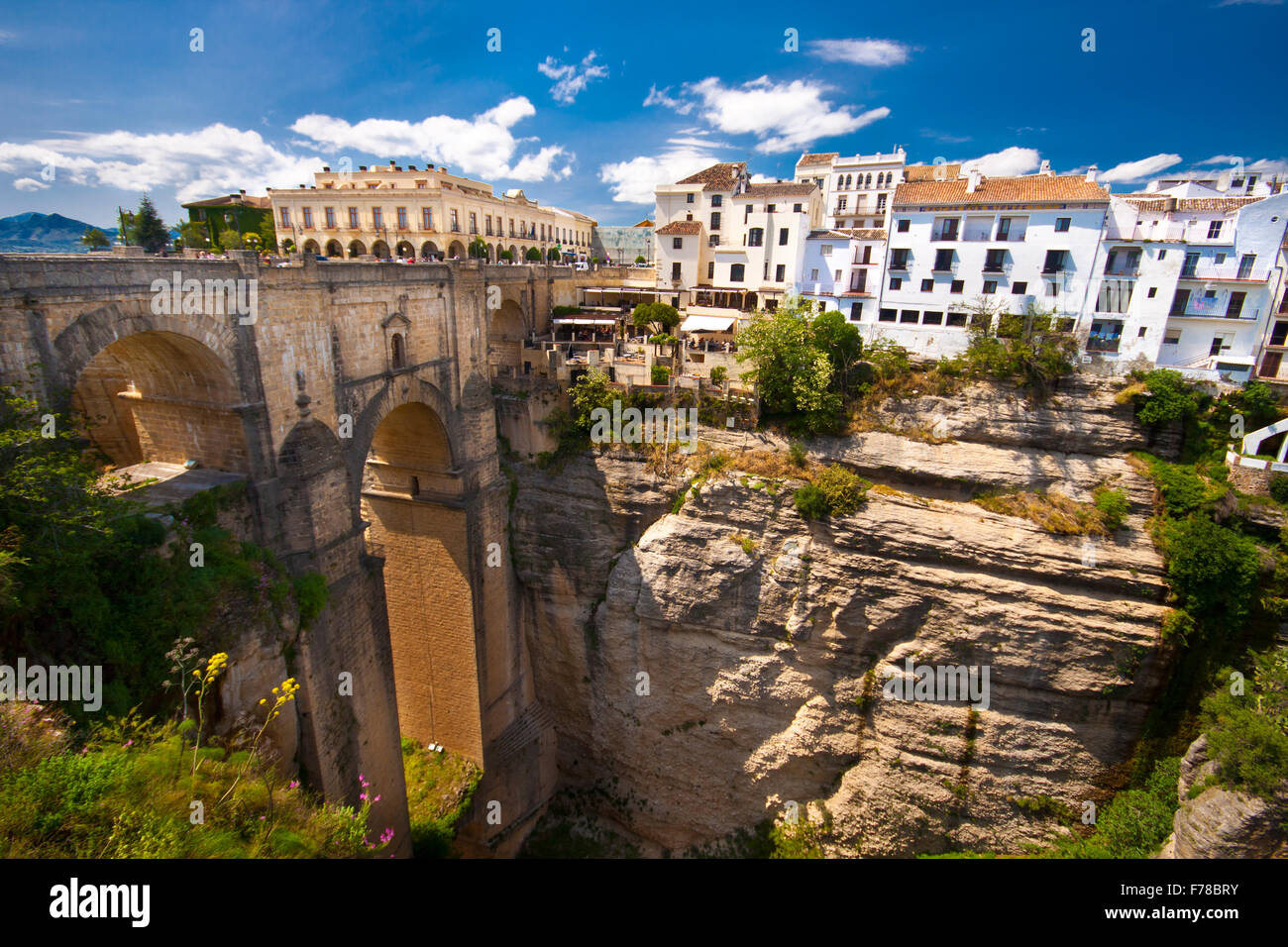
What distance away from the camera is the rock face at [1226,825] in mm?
13469

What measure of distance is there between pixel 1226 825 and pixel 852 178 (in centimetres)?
4188

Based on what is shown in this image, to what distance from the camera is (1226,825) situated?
547 inches

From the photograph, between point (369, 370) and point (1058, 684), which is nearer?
point (369, 370)

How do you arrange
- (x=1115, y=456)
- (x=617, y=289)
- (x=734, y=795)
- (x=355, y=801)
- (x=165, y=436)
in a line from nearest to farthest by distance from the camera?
(x=165, y=436) → (x=355, y=801) → (x=1115, y=456) → (x=734, y=795) → (x=617, y=289)

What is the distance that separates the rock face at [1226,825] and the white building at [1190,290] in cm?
1299

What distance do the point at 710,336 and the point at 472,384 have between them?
41.2 feet

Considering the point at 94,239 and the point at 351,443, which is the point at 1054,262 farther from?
the point at 94,239

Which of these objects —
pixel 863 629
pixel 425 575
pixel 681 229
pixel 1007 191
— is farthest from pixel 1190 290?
pixel 425 575

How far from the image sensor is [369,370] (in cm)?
1525

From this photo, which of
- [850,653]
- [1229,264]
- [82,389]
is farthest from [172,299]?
[1229,264]

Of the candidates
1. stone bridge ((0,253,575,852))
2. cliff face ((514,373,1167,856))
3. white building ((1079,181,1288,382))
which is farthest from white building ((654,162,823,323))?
cliff face ((514,373,1167,856))

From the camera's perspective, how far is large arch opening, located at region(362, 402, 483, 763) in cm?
1911

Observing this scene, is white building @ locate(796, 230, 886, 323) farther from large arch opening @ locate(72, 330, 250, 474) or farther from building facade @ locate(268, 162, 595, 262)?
large arch opening @ locate(72, 330, 250, 474)

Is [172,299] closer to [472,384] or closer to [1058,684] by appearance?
[472,384]
